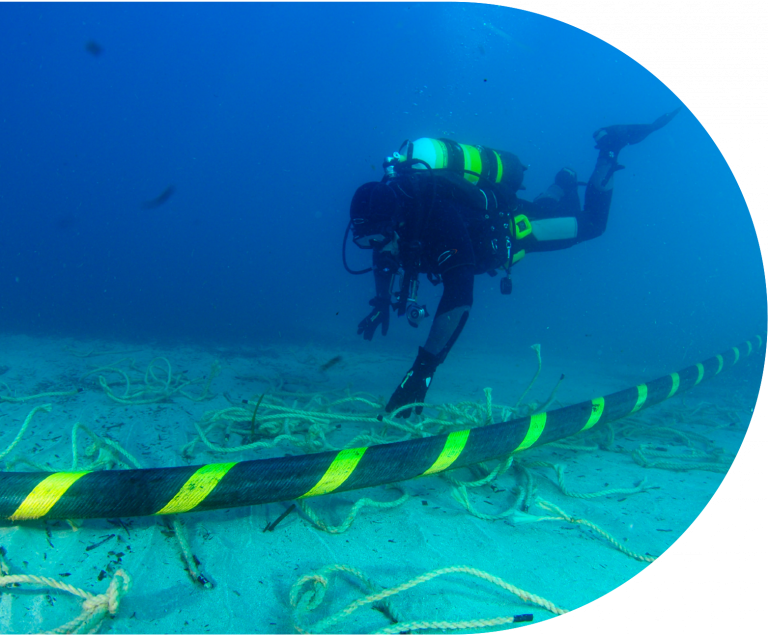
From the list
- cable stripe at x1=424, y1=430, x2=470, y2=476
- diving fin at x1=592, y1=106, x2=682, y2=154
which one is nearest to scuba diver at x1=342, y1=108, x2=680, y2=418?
cable stripe at x1=424, y1=430, x2=470, y2=476

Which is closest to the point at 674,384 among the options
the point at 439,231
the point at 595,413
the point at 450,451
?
the point at 595,413

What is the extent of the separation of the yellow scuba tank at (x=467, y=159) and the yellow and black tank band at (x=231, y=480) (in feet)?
10.3

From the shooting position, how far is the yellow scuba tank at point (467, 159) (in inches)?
164

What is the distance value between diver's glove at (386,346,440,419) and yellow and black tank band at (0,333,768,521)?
112 cm

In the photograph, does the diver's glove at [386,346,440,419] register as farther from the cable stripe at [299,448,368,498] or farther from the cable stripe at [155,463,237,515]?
the cable stripe at [155,463,237,515]

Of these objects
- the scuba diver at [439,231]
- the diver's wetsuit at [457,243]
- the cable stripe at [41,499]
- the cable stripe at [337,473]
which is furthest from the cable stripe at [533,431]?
the cable stripe at [41,499]

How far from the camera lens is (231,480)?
4.58 ft

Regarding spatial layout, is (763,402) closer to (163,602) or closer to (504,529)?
(504,529)

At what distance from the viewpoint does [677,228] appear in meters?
59.8

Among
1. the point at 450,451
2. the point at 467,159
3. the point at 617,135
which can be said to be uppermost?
the point at 617,135

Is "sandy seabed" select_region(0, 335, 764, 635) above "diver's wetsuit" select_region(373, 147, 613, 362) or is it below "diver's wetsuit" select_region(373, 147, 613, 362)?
below

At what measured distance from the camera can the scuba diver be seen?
10.3ft

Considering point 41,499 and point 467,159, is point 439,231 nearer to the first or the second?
point 467,159

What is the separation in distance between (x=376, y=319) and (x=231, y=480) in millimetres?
2682
